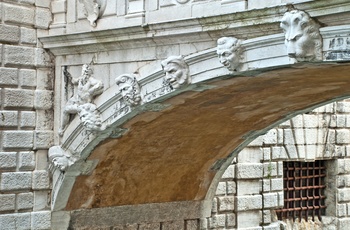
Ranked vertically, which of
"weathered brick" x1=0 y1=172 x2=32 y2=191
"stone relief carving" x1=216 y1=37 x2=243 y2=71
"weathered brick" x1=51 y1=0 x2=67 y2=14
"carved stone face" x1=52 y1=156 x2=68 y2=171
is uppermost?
"weathered brick" x1=51 y1=0 x2=67 y2=14

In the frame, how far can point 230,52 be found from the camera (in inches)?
258

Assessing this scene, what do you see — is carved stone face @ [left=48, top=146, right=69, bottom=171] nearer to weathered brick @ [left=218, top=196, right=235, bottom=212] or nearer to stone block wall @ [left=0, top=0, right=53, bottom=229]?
stone block wall @ [left=0, top=0, right=53, bottom=229]

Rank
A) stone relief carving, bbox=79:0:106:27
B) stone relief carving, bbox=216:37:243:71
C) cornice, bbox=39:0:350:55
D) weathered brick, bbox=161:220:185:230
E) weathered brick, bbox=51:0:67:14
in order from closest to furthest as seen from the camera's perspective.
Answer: cornice, bbox=39:0:350:55, stone relief carving, bbox=216:37:243:71, stone relief carving, bbox=79:0:106:27, weathered brick, bbox=51:0:67:14, weathered brick, bbox=161:220:185:230

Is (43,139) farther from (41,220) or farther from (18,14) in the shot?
(18,14)

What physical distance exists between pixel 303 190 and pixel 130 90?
4339mm

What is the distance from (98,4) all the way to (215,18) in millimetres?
1534

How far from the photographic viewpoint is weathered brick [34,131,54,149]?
8289 mm

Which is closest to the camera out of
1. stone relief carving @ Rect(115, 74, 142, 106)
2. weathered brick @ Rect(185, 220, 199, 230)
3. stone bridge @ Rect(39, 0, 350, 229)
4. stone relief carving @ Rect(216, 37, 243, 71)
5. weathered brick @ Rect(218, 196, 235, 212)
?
stone bridge @ Rect(39, 0, 350, 229)

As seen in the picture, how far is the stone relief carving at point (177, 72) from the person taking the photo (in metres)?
6.98

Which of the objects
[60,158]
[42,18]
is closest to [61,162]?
[60,158]

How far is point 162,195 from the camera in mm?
9477

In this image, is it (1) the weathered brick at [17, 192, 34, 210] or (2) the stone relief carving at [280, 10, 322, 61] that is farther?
(1) the weathered brick at [17, 192, 34, 210]

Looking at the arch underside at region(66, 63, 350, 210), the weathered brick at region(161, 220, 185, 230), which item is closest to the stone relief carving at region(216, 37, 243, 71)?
the arch underside at region(66, 63, 350, 210)

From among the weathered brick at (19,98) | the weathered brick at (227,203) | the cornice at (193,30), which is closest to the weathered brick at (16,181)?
the weathered brick at (19,98)
